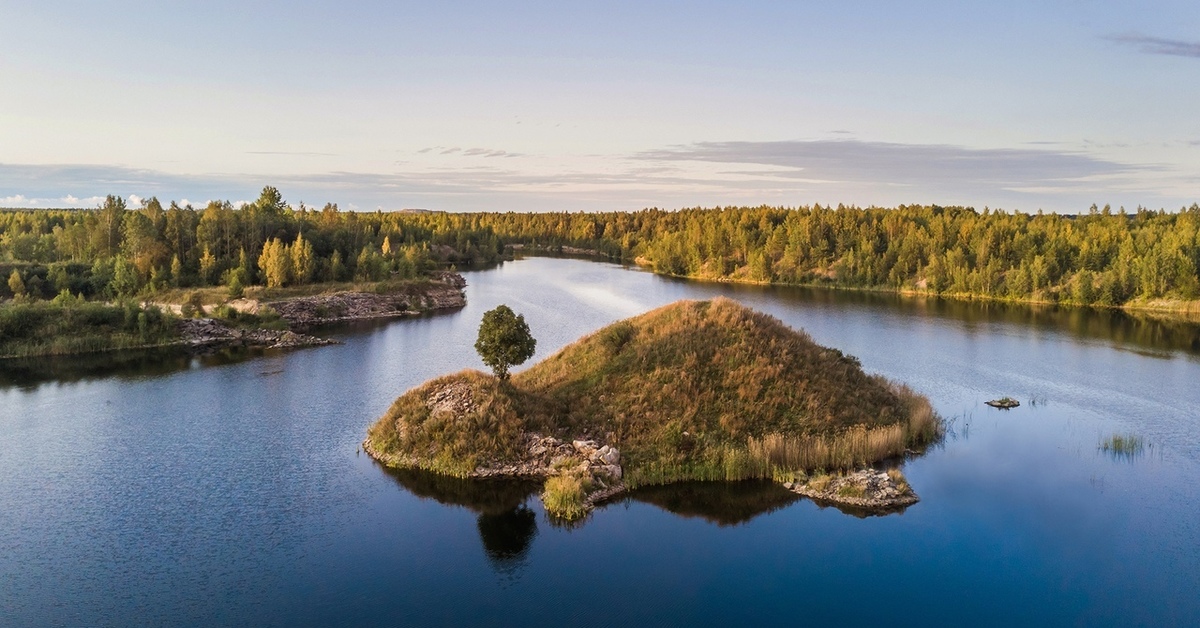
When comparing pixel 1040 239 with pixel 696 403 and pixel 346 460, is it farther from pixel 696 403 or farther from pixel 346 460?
pixel 346 460

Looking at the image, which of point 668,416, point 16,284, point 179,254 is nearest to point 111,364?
point 16,284

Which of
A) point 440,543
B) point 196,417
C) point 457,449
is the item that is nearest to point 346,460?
point 457,449

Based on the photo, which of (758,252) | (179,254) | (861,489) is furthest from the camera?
(758,252)

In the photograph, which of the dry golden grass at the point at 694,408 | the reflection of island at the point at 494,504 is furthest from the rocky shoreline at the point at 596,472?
the reflection of island at the point at 494,504

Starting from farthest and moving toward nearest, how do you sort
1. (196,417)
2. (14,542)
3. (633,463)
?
(196,417), (633,463), (14,542)

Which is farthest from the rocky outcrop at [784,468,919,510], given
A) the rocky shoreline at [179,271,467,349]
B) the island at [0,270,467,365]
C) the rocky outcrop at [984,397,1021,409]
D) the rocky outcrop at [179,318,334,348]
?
the island at [0,270,467,365]

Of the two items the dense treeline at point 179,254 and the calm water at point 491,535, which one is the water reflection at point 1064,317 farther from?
the dense treeline at point 179,254

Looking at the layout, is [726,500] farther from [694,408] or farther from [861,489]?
[694,408]

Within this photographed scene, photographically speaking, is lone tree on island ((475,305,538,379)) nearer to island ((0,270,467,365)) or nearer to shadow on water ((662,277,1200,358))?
island ((0,270,467,365))
